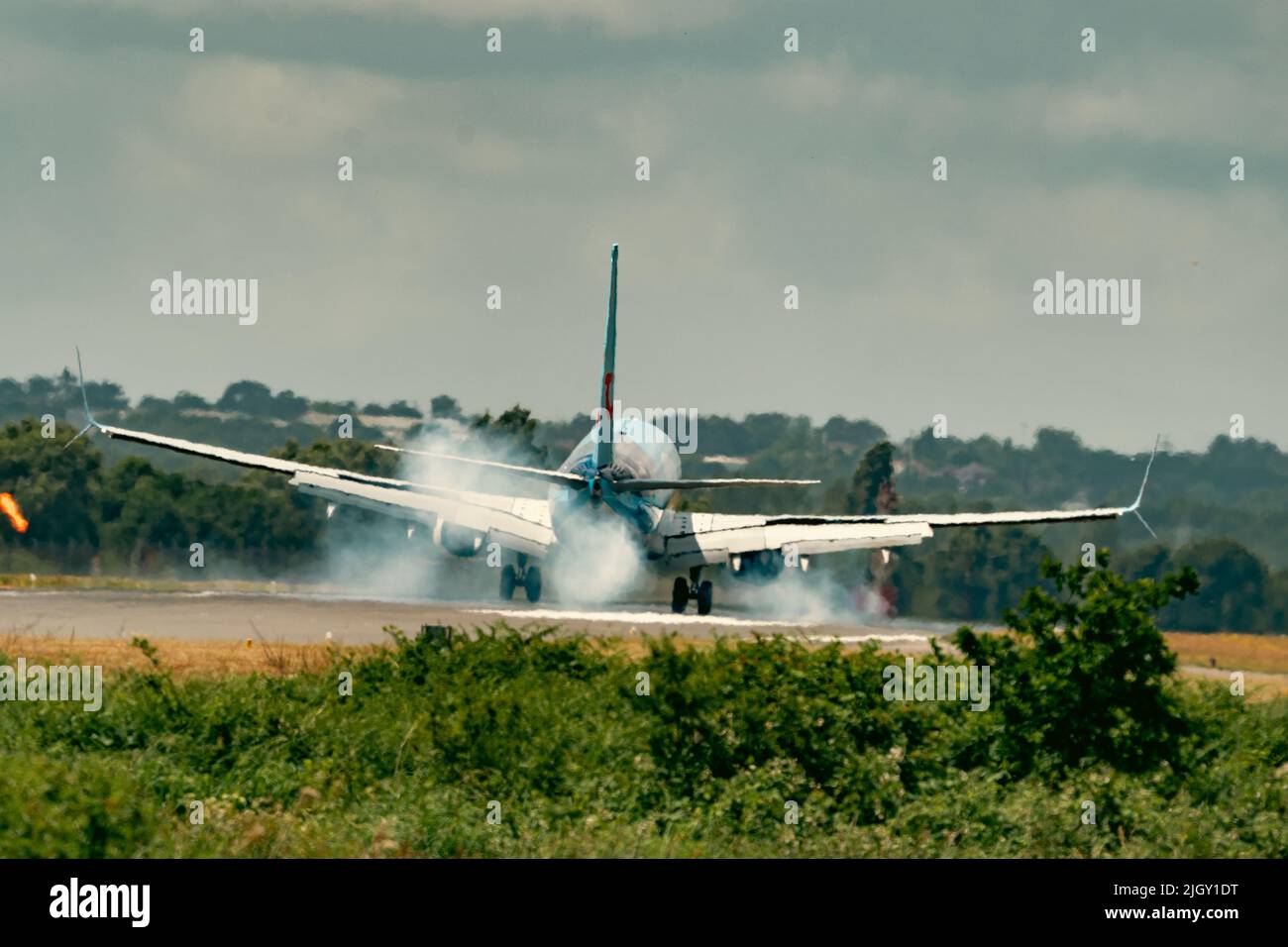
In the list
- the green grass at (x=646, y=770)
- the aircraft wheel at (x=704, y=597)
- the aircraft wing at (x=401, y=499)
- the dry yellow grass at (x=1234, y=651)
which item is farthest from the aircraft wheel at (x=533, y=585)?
the green grass at (x=646, y=770)

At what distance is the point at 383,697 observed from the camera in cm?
3425

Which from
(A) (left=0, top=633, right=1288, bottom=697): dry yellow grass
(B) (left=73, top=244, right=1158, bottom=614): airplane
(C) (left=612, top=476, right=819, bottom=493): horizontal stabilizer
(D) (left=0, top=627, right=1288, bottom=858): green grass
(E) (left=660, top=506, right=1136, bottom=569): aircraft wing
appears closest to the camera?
(D) (left=0, top=627, right=1288, bottom=858): green grass

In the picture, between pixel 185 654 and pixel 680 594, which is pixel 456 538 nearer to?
pixel 680 594

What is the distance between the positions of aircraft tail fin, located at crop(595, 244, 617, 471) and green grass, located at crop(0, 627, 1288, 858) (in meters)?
31.4

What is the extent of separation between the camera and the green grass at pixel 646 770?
25.6 meters

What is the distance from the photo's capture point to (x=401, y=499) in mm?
69875

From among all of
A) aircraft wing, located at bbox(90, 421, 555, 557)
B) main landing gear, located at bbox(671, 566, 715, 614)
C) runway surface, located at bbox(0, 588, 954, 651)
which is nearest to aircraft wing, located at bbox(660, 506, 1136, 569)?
main landing gear, located at bbox(671, 566, 715, 614)

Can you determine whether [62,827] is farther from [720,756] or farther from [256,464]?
[256,464]

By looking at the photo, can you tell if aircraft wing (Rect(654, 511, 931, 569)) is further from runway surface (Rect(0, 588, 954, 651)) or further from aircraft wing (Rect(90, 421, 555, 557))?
aircraft wing (Rect(90, 421, 555, 557))

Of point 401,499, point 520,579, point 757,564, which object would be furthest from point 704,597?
point 401,499

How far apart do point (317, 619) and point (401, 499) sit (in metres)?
12.4

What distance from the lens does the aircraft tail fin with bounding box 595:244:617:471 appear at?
219 ft
